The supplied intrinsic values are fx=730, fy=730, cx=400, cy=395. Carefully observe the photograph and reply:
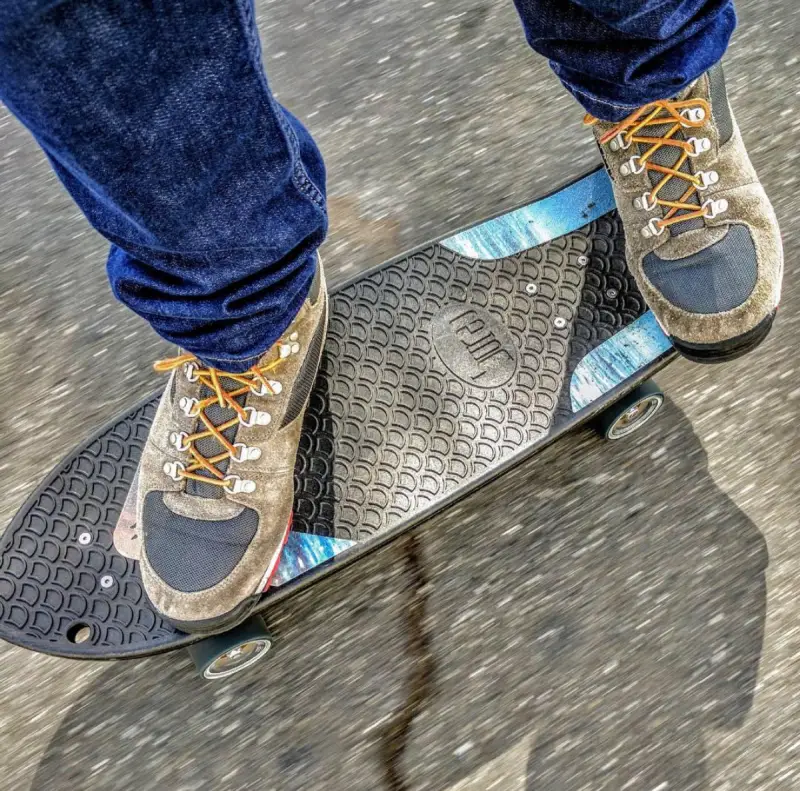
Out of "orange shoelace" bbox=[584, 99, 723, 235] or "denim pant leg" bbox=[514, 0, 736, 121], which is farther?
"orange shoelace" bbox=[584, 99, 723, 235]

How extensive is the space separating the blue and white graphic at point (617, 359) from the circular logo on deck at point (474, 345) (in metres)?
0.12

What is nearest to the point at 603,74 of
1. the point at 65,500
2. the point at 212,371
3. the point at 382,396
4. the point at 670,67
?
the point at 670,67

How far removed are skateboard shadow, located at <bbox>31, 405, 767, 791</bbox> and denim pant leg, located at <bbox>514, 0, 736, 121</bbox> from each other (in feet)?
2.25

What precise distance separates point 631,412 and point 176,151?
0.94 meters

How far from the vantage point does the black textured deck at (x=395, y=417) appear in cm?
119

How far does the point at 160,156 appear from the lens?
72 cm

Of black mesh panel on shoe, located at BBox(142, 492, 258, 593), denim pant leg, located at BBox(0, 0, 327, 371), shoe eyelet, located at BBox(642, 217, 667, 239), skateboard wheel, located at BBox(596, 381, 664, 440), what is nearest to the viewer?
denim pant leg, located at BBox(0, 0, 327, 371)

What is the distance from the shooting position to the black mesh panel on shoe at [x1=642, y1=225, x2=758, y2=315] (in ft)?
3.84

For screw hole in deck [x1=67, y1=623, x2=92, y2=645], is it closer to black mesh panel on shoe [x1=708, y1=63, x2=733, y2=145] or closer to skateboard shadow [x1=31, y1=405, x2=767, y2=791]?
skateboard shadow [x1=31, y1=405, x2=767, y2=791]

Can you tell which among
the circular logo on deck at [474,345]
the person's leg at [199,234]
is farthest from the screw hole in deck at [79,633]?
the circular logo on deck at [474,345]

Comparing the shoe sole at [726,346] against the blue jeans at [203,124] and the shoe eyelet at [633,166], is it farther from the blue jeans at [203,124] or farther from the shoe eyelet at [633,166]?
the blue jeans at [203,124]

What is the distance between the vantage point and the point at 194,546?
111cm

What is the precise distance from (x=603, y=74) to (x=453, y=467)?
0.64 metres

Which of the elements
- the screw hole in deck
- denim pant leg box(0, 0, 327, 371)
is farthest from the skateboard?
denim pant leg box(0, 0, 327, 371)
